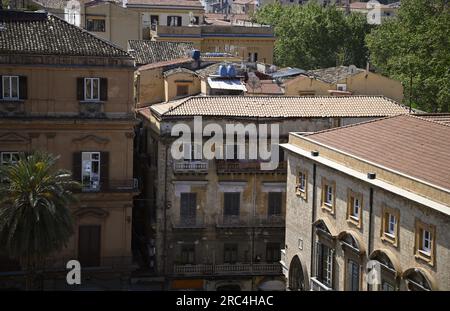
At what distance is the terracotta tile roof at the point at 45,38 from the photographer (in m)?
49.7

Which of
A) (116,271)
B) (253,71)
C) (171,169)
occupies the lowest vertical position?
(116,271)

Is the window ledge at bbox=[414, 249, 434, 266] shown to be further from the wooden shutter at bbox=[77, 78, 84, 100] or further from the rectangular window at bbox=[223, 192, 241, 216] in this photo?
the wooden shutter at bbox=[77, 78, 84, 100]

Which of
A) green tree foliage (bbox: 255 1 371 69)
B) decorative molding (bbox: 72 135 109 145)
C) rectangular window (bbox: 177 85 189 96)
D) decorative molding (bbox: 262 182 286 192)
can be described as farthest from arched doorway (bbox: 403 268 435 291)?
green tree foliage (bbox: 255 1 371 69)

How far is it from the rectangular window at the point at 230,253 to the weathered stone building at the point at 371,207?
6.41m

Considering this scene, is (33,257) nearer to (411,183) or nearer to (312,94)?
(411,183)

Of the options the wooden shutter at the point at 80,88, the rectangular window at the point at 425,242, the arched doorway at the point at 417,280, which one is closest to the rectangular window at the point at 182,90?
the wooden shutter at the point at 80,88

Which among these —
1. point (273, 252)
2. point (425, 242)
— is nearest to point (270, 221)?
point (273, 252)

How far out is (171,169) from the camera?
53.0 meters

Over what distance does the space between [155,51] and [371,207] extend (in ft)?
117

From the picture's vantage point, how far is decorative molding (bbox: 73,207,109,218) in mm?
50688

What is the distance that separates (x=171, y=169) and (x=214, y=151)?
2.35 metres

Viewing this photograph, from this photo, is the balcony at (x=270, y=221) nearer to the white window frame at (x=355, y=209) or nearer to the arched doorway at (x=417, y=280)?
the white window frame at (x=355, y=209)

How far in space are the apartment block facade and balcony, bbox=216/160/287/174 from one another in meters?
4.57
